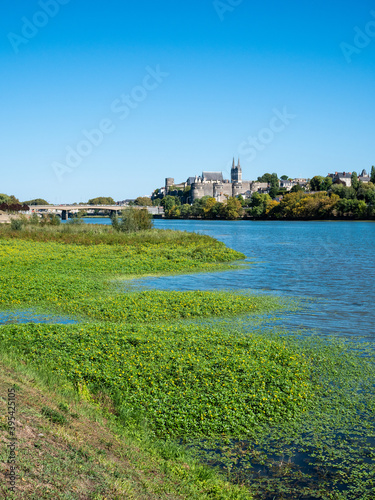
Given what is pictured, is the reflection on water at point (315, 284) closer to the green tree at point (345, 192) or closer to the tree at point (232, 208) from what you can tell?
the green tree at point (345, 192)

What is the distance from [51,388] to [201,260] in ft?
107

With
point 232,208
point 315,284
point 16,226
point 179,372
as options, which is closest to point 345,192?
point 232,208

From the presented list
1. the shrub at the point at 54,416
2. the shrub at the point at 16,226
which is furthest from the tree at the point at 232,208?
the shrub at the point at 54,416

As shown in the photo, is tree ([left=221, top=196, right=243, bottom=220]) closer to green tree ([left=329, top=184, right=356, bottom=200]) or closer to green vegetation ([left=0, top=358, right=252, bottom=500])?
green tree ([left=329, top=184, right=356, bottom=200])

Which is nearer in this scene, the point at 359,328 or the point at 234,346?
the point at 234,346

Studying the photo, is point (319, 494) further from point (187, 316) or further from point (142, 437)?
point (187, 316)

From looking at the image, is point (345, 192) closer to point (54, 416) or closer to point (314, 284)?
point (314, 284)

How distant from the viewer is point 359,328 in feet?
67.9

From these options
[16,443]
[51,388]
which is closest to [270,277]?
[51,388]

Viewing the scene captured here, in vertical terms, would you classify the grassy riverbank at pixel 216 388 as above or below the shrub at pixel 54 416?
below

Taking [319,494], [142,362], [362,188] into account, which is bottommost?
[319,494]

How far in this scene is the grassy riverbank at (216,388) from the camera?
9617mm

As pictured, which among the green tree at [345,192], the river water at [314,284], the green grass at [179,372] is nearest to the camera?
the green grass at [179,372]

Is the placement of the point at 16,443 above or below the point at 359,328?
above
